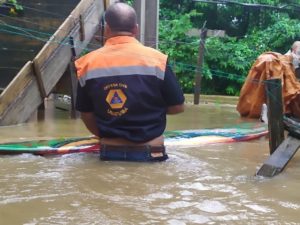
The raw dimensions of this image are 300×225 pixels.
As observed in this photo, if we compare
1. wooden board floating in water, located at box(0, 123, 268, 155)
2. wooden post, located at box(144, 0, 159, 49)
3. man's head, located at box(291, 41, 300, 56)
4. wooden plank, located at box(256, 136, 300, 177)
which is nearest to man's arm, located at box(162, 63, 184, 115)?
wooden plank, located at box(256, 136, 300, 177)

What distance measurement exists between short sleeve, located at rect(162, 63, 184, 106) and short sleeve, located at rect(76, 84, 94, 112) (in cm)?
54

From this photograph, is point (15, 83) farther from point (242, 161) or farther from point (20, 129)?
point (242, 161)

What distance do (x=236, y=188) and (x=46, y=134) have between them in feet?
12.4

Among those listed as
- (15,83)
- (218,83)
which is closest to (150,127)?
(15,83)

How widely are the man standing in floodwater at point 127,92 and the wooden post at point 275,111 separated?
30.0 inches

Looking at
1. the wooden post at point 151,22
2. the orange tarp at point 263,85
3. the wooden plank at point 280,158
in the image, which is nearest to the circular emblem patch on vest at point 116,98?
the wooden plank at point 280,158

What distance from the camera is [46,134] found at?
22.1ft

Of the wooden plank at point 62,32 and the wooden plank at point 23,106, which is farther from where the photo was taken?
the wooden plank at point 62,32

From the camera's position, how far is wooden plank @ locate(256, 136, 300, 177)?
3.86m

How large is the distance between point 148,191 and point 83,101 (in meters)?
1.05

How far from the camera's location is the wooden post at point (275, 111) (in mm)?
4262

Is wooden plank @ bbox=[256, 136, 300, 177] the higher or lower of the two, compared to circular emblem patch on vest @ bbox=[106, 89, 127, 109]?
lower

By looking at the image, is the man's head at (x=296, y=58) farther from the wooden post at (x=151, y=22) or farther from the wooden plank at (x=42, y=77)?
the wooden plank at (x=42, y=77)

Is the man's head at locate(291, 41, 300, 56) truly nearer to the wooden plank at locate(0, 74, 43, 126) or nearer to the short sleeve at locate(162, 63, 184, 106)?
the wooden plank at locate(0, 74, 43, 126)
